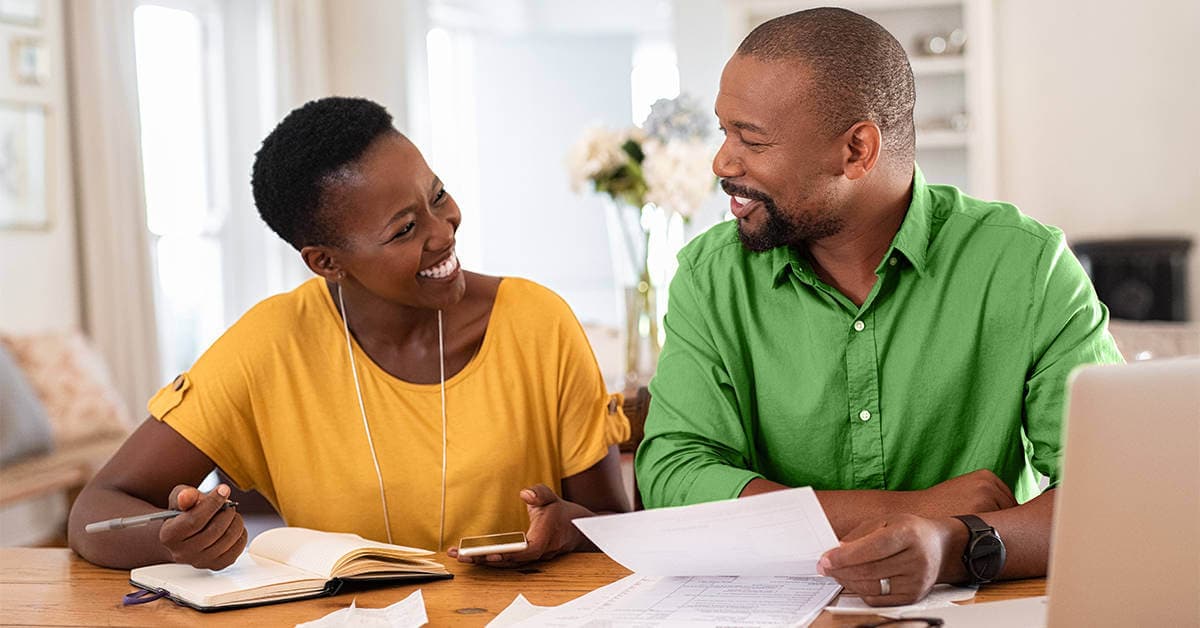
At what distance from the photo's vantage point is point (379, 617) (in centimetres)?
129

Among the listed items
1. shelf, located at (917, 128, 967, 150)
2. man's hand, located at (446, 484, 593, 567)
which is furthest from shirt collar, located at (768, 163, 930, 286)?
shelf, located at (917, 128, 967, 150)

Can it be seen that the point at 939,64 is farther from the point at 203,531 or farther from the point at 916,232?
the point at 203,531

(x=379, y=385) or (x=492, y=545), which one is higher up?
(x=379, y=385)

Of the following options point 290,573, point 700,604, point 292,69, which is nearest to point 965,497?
point 700,604

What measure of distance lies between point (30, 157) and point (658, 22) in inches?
147

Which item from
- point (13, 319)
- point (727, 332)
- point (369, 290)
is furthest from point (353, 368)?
point (13, 319)

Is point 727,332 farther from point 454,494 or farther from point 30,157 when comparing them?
point 30,157

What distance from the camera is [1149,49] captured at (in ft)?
21.2

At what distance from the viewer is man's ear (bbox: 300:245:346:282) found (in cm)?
183

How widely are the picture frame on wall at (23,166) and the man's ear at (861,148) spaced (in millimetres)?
3777

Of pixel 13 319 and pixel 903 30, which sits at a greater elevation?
pixel 903 30

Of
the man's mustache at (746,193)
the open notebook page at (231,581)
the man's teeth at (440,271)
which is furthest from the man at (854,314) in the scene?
the open notebook page at (231,581)

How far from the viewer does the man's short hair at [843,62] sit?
1633mm

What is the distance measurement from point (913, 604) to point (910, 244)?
54cm
